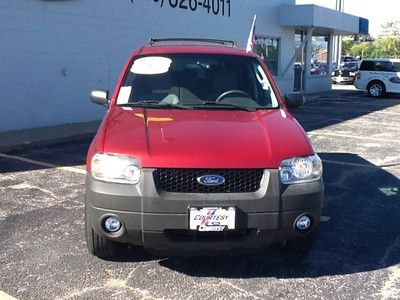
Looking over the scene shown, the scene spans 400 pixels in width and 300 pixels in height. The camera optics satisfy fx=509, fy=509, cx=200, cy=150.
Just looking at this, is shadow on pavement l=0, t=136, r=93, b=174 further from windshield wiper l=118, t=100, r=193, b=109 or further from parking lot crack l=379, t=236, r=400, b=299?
parking lot crack l=379, t=236, r=400, b=299

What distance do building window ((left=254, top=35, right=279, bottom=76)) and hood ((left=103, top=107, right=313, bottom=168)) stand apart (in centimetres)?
1633

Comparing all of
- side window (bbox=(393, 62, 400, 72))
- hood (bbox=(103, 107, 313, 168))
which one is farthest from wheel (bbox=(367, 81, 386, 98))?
hood (bbox=(103, 107, 313, 168))

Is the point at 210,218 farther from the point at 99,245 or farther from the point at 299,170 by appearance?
the point at 99,245

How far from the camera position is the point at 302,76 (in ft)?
75.6

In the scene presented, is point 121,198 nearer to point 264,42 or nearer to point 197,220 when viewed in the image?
point 197,220

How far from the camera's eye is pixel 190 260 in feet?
13.5

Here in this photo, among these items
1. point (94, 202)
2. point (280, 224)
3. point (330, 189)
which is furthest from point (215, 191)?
point (330, 189)

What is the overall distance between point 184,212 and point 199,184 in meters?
0.22

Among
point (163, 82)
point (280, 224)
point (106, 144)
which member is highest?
point (163, 82)

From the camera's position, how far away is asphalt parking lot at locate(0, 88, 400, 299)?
12.0 feet

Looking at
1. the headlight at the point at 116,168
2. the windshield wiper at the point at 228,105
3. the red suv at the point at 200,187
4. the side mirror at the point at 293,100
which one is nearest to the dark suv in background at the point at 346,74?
the side mirror at the point at 293,100

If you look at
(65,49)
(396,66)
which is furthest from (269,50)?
(65,49)

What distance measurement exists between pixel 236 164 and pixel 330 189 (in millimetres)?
3403

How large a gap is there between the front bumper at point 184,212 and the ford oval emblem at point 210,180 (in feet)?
0.27
